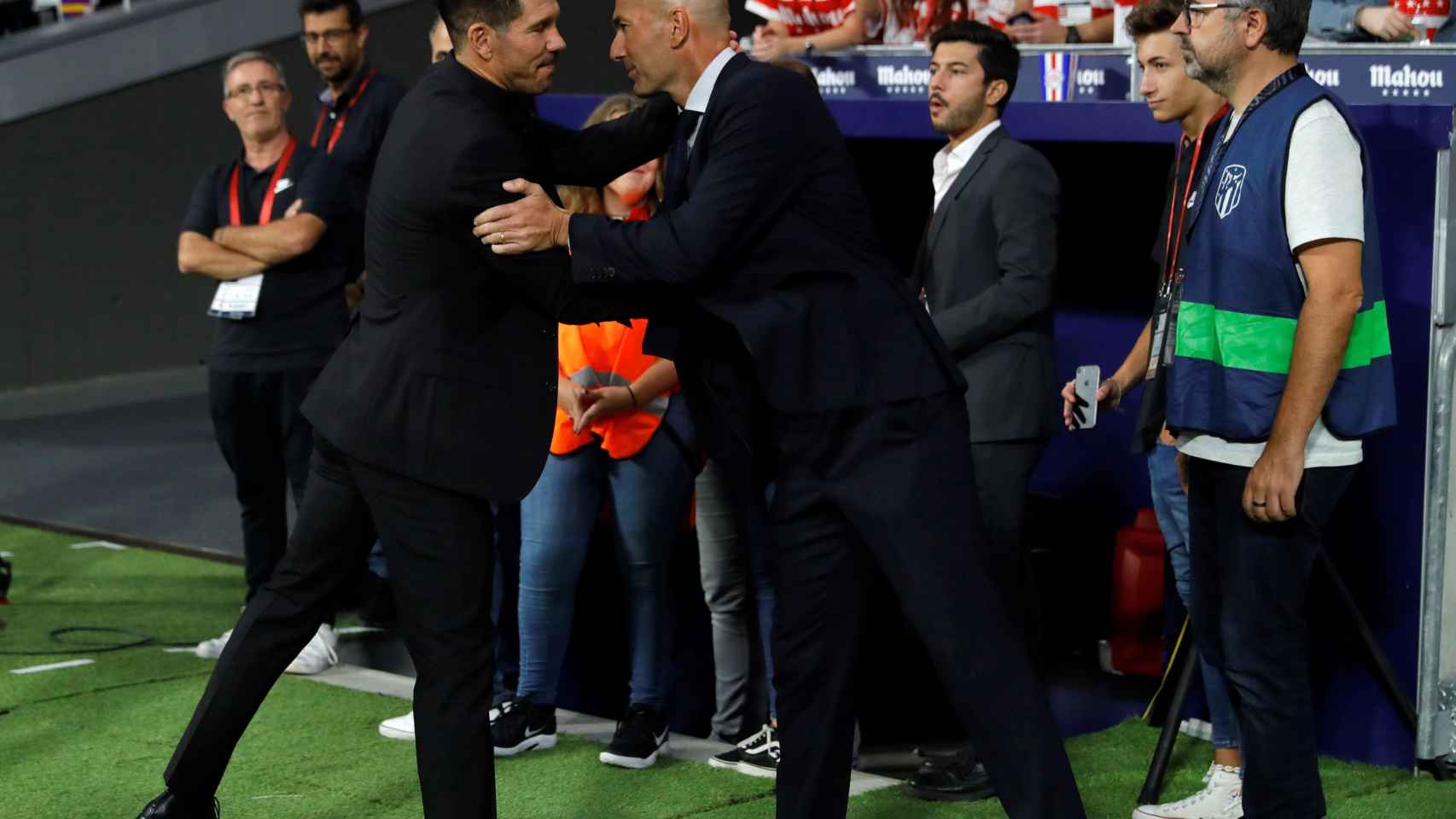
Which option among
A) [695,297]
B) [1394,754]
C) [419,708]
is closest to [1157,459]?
[1394,754]

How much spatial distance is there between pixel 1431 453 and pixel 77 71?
9694mm

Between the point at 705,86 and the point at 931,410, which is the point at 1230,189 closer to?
the point at 931,410

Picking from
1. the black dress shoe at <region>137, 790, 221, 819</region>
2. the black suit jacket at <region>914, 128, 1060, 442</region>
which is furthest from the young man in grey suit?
the black dress shoe at <region>137, 790, 221, 819</region>

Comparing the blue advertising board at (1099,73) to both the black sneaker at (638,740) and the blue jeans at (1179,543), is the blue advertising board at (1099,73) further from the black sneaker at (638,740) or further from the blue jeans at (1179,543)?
the black sneaker at (638,740)

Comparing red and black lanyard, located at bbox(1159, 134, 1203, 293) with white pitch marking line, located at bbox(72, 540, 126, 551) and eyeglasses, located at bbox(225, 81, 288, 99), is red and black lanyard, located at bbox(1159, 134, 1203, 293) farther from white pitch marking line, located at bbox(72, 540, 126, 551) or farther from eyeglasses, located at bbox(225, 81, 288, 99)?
white pitch marking line, located at bbox(72, 540, 126, 551)

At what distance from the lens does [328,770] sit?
4.82m

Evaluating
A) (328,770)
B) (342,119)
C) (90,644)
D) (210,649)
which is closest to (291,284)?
(342,119)

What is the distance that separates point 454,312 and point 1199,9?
1.51 m

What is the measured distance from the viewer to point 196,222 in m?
6.21

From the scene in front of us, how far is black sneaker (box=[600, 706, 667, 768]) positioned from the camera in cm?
481

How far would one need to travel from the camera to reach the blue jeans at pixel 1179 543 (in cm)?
444

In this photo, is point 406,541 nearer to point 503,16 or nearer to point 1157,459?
point 503,16

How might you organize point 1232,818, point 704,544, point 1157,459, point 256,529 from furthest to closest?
point 256,529 → point 704,544 → point 1157,459 → point 1232,818

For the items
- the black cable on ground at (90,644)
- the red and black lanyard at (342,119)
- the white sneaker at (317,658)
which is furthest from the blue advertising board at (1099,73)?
the black cable on ground at (90,644)
